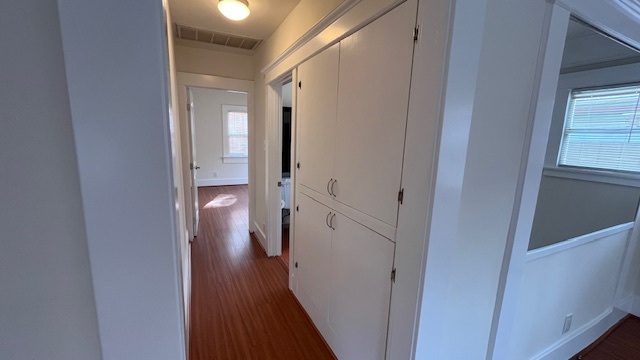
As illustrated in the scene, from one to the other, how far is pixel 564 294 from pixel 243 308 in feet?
7.75

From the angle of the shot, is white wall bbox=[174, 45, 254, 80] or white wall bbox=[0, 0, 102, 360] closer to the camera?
white wall bbox=[0, 0, 102, 360]

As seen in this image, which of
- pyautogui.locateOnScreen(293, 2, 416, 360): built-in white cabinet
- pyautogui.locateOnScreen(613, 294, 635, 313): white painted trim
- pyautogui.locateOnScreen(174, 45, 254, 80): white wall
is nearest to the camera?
pyautogui.locateOnScreen(293, 2, 416, 360): built-in white cabinet

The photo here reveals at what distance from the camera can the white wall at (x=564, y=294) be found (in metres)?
1.43

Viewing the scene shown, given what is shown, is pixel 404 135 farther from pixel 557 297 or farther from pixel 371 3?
pixel 557 297

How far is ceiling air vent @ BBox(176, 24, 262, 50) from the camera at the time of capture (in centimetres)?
275

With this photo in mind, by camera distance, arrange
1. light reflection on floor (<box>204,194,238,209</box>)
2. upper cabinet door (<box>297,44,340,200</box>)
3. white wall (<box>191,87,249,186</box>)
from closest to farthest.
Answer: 1. upper cabinet door (<box>297,44,340,200</box>)
2. light reflection on floor (<box>204,194,238,209</box>)
3. white wall (<box>191,87,249,186</box>)

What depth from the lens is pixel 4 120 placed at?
1.60 ft

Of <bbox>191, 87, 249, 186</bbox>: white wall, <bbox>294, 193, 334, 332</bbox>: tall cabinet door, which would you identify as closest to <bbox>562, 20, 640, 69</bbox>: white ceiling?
<bbox>294, 193, 334, 332</bbox>: tall cabinet door

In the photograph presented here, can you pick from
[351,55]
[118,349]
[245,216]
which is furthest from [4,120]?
[245,216]

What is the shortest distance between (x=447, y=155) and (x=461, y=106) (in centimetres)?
18

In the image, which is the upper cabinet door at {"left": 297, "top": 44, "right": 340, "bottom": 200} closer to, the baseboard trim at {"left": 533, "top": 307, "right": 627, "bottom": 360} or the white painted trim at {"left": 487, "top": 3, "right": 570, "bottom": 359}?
the white painted trim at {"left": 487, "top": 3, "right": 570, "bottom": 359}

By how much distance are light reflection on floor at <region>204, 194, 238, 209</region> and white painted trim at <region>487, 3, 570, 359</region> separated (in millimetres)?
4905

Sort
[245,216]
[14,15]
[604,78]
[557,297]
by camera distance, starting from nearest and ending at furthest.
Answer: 1. [14,15]
2. [557,297]
3. [604,78]
4. [245,216]

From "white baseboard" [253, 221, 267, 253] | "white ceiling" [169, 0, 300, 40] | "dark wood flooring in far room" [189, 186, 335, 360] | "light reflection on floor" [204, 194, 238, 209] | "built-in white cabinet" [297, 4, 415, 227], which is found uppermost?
"white ceiling" [169, 0, 300, 40]
